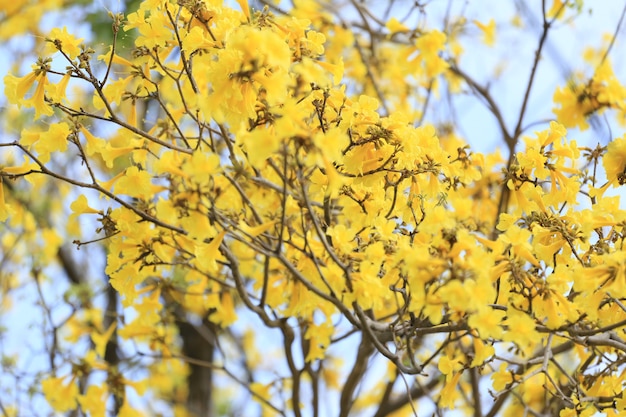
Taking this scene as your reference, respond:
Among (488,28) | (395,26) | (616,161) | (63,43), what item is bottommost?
(616,161)

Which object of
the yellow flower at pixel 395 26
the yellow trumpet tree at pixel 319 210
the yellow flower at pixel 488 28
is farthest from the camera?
the yellow flower at pixel 488 28

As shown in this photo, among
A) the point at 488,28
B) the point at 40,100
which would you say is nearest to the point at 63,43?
the point at 40,100

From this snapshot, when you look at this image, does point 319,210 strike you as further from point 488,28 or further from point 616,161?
point 488,28

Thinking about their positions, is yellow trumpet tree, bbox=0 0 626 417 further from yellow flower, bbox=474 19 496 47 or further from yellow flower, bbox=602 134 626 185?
yellow flower, bbox=474 19 496 47

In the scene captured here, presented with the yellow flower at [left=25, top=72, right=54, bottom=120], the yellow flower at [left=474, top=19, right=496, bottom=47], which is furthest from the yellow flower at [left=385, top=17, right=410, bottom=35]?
the yellow flower at [left=25, top=72, right=54, bottom=120]

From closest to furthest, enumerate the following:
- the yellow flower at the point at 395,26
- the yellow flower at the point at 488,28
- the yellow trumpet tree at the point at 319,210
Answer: the yellow trumpet tree at the point at 319,210 < the yellow flower at the point at 395,26 < the yellow flower at the point at 488,28

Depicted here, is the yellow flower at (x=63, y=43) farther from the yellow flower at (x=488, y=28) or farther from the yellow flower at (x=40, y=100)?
the yellow flower at (x=488, y=28)

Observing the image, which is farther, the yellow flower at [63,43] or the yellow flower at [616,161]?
the yellow flower at [63,43]

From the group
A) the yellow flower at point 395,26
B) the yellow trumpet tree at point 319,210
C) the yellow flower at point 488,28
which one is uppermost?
the yellow flower at point 488,28

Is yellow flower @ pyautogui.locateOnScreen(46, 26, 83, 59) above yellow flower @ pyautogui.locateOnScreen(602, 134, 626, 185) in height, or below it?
above

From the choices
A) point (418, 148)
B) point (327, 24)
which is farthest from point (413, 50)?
point (418, 148)

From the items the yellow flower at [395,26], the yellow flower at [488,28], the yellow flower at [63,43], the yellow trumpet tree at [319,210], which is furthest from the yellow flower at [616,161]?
the yellow flower at [488,28]

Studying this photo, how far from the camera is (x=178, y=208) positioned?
215cm

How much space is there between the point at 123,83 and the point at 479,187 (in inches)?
96.3
